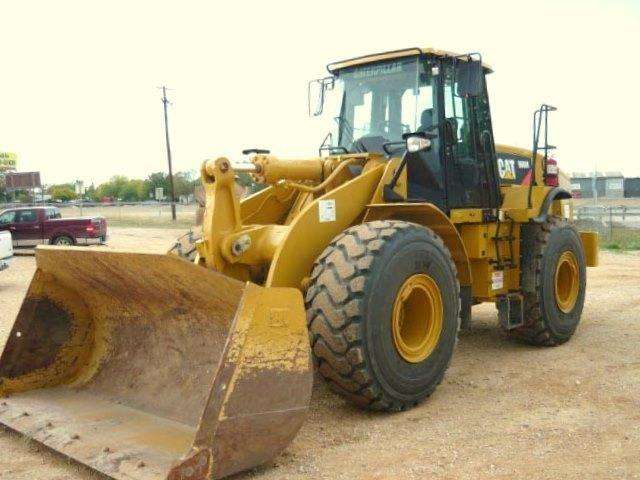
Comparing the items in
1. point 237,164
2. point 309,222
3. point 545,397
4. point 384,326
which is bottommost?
point 545,397

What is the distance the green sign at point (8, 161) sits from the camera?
Answer: 65.8 meters

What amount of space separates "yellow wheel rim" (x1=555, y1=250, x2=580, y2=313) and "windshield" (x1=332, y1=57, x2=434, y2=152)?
2384 millimetres

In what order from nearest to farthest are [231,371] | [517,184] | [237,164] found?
[231,371] → [237,164] → [517,184]

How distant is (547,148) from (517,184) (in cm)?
68

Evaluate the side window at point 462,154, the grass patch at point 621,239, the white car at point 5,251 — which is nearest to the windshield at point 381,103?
the side window at point 462,154

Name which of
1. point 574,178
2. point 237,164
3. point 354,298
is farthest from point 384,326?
point 574,178

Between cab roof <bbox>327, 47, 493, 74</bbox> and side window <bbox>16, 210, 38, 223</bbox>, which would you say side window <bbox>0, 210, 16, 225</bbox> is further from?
cab roof <bbox>327, 47, 493, 74</bbox>

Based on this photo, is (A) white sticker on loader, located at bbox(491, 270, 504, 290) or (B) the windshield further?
(A) white sticker on loader, located at bbox(491, 270, 504, 290)

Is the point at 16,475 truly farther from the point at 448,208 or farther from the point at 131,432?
the point at 448,208

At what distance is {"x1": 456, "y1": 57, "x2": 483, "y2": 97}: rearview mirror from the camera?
573cm

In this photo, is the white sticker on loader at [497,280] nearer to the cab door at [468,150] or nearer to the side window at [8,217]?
the cab door at [468,150]

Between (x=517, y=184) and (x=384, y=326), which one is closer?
(x=384, y=326)

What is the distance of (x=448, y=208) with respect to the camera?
Answer: 614cm

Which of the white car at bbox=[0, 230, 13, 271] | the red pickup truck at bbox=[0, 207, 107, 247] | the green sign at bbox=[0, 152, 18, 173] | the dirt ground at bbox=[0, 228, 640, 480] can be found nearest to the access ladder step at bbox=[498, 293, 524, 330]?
the dirt ground at bbox=[0, 228, 640, 480]
